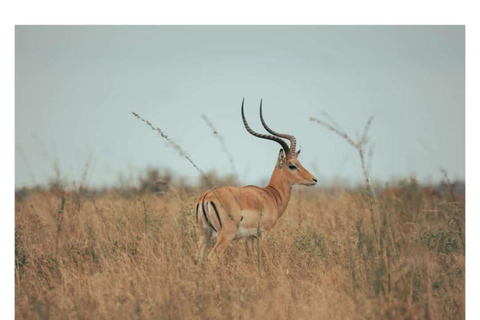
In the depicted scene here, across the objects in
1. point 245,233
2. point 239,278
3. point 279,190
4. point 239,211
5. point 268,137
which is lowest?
point 239,278

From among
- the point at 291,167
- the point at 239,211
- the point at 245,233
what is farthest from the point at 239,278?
the point at 291,167

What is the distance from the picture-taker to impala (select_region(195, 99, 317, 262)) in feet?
19.5

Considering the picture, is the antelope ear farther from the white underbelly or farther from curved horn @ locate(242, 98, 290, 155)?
the white underbelly

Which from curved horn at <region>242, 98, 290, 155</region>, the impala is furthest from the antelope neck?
curved horn at <region>242, 98, 290, 155</region>

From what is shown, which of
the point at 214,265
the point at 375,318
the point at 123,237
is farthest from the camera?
the point at 123,237

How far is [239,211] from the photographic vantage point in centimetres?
608

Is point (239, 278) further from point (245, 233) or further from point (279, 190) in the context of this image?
point (279, 190)

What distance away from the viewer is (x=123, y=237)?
23.2 feet

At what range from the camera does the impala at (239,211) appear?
19.5ft

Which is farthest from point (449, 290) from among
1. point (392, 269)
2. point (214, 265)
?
point (214, 265)

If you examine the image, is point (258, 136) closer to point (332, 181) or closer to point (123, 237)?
point (123, 237)

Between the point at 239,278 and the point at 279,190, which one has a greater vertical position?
the point at 279,190

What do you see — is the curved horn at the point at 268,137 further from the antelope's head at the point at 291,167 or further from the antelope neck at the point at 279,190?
the antelope neck at the point at 279,190

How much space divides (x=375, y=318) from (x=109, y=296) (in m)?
2.36
